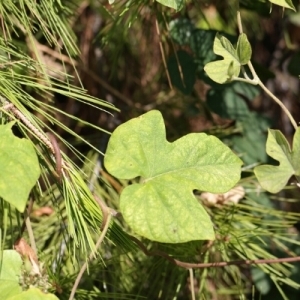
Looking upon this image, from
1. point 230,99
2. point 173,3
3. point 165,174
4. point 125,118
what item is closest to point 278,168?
point 165,174

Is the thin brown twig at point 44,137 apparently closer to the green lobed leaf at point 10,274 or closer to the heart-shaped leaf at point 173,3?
the green lobed leaf at point 10,274

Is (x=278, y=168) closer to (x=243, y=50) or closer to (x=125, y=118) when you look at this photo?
(x=243, y=50)

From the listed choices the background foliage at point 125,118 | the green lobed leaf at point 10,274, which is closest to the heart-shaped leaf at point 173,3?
the background foliage at point 125,118

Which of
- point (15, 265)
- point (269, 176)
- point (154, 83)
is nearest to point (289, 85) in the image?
point (154, 83)

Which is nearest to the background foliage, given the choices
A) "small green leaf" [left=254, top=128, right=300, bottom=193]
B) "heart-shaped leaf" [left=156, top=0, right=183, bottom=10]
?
"heart-shaped leaf" [left=156, top=0, right=183, bottom=10]

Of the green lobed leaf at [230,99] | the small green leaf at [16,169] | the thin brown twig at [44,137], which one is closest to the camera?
the small green leaf at [16,169]

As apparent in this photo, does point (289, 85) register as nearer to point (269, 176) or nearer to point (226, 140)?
point (226, 140)

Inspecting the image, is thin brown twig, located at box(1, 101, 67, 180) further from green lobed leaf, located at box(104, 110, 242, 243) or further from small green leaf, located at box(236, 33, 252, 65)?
small green leaf, located at box(236, 33, 252, 65)
